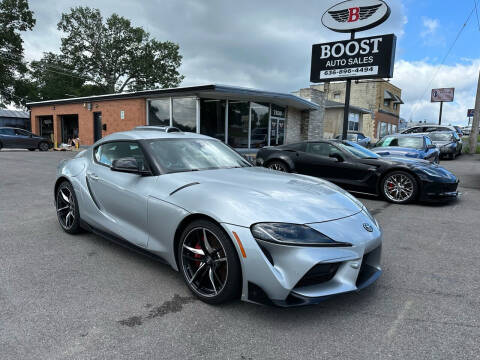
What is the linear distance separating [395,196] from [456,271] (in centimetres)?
358

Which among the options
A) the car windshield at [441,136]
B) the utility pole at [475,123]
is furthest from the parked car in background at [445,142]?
the utility pole at [475,123]

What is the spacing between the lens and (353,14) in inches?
533

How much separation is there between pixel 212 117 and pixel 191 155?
13607mm

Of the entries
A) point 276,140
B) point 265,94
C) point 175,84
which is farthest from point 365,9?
point 175,84

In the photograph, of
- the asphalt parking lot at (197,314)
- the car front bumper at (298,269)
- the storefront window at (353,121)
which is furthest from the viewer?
the storefront window at (353,121)

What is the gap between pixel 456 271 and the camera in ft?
10.9

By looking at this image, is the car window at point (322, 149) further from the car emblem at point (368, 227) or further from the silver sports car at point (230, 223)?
the car emblem at point (368, 227)

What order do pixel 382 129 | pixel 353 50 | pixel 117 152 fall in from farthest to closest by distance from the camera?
pixel 382 129
pixel 353 50
pixel 117 152

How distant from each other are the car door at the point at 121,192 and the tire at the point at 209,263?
55 centimetres

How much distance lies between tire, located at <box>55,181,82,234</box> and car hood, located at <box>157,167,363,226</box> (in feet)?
5.66

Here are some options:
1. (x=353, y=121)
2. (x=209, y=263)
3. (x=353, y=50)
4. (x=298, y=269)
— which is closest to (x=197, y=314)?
(x=209, y=263)

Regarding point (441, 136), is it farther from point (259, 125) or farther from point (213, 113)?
point (213, 113)

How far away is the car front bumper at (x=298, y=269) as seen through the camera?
2172 millimetres

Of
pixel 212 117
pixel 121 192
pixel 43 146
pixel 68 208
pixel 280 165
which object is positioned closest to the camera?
pixel 121 192
